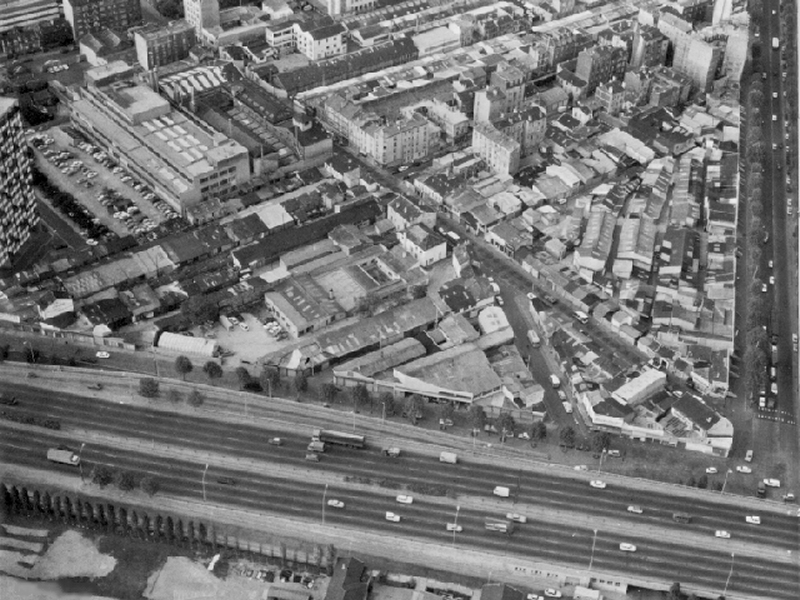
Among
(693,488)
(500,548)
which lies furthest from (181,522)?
(693,488)

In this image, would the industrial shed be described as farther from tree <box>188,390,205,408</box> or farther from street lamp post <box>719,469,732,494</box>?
street lamp post <box>719,469,732,494</box>

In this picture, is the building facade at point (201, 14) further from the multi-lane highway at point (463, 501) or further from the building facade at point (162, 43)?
the multi-lane highway at point (463, 501)

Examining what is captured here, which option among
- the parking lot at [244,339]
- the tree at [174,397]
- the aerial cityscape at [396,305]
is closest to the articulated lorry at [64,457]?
the aerial cityscape at [396,305]

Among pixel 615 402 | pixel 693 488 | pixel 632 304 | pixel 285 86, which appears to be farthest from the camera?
pixel 285 86

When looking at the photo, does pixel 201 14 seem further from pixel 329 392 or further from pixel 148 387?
pixel 329 392

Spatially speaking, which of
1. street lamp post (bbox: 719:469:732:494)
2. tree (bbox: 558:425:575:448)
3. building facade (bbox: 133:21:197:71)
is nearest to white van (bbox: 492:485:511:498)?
tree (bbox: 558:425:575:448)

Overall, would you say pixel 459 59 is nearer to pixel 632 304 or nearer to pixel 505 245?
pixel 505 245
